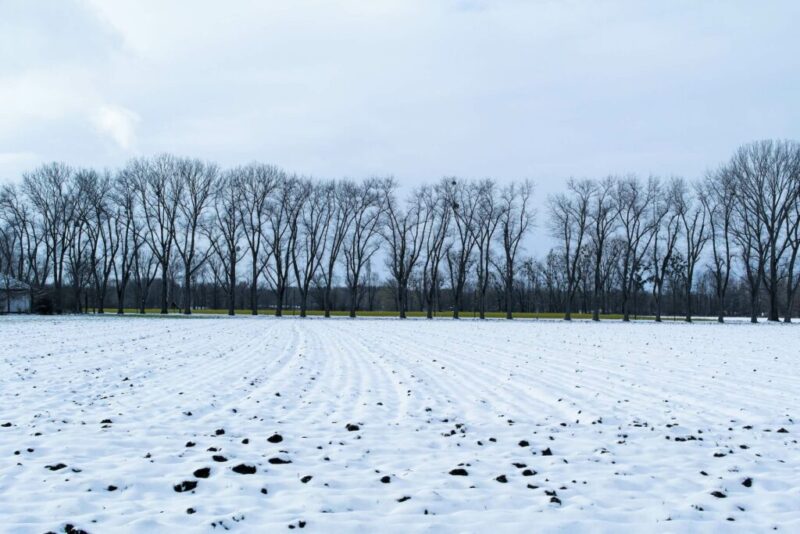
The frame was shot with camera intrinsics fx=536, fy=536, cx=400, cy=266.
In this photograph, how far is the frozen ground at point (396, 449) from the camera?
12.3 ft

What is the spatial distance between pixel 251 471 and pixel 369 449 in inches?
48.6

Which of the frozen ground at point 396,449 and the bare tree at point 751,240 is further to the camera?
the bare tree at point 751,240

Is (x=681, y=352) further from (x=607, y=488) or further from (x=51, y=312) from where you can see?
(x=51, y=312)

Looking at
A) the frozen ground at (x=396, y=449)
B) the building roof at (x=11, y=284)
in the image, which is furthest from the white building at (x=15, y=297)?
the frozen ground at (x=396, y=449)

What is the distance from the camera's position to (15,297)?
46.0 meters

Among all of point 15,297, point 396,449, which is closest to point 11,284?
point 15,297

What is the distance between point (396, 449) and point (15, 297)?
5231cm

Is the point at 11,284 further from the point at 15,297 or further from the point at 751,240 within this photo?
the point at 751,240

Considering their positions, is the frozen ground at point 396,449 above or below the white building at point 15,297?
below

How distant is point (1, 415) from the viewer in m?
6.59

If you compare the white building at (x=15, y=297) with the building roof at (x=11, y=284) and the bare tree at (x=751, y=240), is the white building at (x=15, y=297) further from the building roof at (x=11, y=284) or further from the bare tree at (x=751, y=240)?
the bare tree at (x=751, y=240)

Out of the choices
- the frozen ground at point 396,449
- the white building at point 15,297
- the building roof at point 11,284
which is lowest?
the frozen ground at point 396,449

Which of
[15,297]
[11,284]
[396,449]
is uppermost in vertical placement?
[11,284]

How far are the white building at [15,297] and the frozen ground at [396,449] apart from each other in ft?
138
